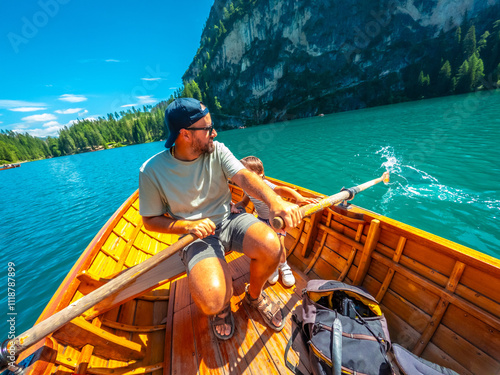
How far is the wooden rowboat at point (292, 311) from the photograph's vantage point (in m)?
1.56

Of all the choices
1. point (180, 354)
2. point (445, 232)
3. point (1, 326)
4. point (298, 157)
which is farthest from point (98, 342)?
point (298, 157)

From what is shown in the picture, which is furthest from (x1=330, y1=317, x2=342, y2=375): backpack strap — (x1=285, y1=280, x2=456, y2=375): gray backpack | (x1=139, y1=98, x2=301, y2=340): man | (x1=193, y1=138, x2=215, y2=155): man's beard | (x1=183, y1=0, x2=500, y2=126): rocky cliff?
(x1=183, y1=0, x2=500, y2=126): rocky cliff

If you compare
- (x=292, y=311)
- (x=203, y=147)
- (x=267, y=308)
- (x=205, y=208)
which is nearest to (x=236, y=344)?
(x=267, y=308)

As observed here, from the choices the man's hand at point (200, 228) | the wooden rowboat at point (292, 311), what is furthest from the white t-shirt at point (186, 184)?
the wooden rowboat at point (292, 311)

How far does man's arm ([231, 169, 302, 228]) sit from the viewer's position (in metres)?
1.56

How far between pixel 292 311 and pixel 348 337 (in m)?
0.85

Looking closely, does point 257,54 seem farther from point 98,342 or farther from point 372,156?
point 98,342

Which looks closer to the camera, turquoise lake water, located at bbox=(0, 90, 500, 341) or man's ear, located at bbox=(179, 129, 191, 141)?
man's ear, located at bbox=(179, 129, 191, 141)

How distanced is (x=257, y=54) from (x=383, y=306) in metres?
82.2

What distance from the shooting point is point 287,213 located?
1.55m

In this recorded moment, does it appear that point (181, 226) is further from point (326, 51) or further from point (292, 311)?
point (326, 51)

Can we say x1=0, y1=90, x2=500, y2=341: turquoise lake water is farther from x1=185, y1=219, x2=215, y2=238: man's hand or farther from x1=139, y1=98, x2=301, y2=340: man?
x1=185, y1=219, x2=215, y2=238: man's hand

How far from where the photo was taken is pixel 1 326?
480cm

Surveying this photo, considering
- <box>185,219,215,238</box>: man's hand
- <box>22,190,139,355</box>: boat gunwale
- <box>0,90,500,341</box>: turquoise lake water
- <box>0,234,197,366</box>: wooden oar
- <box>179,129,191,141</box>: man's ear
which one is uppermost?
<box>179,129,191,141</box>: man's ear
